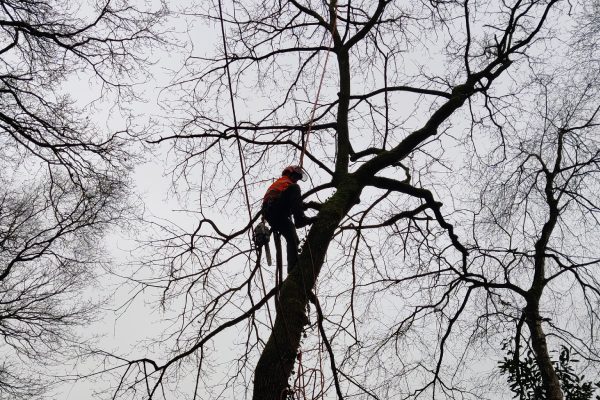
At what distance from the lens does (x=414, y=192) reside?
15.0 feet

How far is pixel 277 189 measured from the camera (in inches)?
167

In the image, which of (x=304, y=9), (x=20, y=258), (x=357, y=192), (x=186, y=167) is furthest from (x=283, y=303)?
(x=20, y=258)

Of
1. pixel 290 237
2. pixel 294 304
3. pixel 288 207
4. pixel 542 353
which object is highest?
pixel 288 207

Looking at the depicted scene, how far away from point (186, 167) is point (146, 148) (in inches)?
32.0

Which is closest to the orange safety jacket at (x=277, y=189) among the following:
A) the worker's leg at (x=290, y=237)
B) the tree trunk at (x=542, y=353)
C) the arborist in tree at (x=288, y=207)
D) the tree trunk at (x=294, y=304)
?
the arborist in tree at (x=288, y=207)

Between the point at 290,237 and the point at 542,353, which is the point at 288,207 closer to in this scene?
the point at 290,237

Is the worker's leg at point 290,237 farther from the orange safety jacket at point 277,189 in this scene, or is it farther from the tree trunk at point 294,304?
the tree trunk at point 294,304

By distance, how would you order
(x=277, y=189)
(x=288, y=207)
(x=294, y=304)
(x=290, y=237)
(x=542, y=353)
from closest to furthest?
(x=294, y=304) < (x=277, y=189) < (x=288, y=207) < (x=290, y=237) < (x=542, y=353)

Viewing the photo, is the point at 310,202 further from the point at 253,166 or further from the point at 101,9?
the point at 101,9

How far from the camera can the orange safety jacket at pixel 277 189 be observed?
13.7 feet

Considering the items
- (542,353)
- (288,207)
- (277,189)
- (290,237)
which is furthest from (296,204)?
(542,353)

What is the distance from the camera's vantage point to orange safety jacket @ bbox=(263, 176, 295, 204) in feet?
13.7

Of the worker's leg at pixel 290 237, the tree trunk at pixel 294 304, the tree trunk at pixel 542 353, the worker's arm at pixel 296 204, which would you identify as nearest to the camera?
the tree trunk at pixel 294 304

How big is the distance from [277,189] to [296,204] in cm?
24
